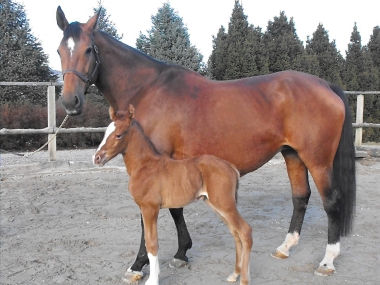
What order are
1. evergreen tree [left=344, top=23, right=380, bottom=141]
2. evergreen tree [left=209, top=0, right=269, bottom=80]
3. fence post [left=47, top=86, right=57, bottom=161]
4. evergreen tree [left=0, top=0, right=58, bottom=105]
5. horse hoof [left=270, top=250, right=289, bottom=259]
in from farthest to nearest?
evergreen tree [left=344, top=23, right=380, bottom=141]
evergreen tree [left=209, top=0, right=269, bottom=80]
evergreen tree [left=0, top=0, right=58, bottom=105]
fence post [left=47, top=86, right=57, bottom=161]
horse hoof [left=270, top=250, right=289, bottom=259]

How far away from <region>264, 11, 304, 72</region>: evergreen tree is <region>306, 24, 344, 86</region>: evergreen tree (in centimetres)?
163

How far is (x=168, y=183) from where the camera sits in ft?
9.46

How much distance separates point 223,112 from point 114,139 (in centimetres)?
105

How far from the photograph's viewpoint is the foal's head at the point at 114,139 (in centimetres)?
275

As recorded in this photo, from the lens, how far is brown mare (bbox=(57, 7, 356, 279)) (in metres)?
3.28

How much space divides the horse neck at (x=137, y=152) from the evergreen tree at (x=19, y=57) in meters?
11.8

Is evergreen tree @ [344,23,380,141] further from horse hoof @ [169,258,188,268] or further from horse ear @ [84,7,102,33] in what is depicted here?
horse ear @ [84,7,102,33]

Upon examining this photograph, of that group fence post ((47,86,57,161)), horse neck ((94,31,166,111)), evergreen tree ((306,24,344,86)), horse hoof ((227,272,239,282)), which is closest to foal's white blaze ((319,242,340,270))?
horse hoof ((227,272,239,282))

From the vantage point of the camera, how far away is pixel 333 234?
360 centimetres

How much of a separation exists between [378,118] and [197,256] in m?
18.0

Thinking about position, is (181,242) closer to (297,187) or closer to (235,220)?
(235,220)

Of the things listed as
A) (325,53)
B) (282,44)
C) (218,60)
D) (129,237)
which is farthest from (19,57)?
(325,53)

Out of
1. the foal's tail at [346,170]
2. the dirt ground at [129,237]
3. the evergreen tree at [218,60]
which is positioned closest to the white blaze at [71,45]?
the dirt ground at [129,237]

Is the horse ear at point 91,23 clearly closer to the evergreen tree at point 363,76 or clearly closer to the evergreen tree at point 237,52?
the evergreen tree at point 237,52
